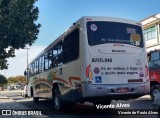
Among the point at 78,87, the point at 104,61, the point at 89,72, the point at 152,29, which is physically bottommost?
the point at 78,87

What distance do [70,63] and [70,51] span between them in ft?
1.51

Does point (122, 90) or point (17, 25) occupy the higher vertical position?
point (17, 25)

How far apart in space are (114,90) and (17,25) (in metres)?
13.9

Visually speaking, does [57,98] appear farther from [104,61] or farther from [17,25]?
[17,25]

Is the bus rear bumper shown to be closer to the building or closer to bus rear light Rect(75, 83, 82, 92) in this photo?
bus rear light Rect(75, 83, 82, 92)

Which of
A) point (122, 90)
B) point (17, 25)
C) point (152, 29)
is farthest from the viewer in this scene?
point (152, 29)

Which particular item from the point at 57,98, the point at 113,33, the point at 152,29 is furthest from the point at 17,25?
the point at 152,29

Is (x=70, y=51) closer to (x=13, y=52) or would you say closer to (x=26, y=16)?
(x=26, y=16)

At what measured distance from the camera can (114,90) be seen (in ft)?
32.3

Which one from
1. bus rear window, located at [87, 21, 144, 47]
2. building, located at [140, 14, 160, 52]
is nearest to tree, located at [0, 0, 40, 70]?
bus rear window, located at [87, 21, 144, 47]

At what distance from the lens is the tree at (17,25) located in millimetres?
21156

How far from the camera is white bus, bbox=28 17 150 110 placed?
32.0 ft

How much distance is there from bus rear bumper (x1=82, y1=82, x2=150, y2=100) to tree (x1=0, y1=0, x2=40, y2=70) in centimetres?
1290

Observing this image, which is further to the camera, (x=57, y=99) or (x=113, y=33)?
(x=57, y=99)
